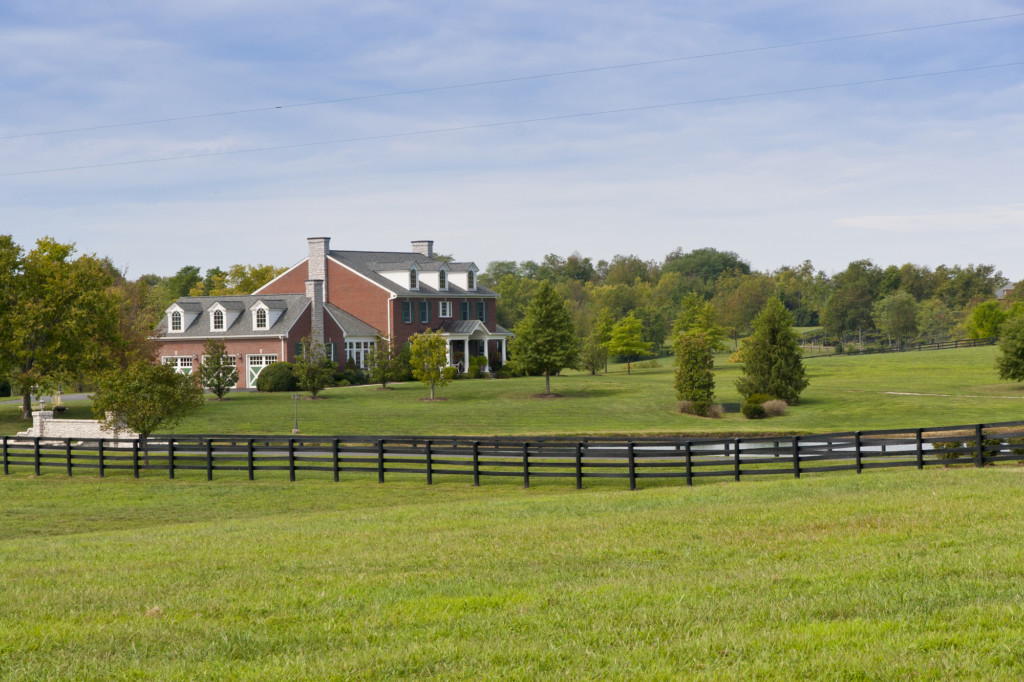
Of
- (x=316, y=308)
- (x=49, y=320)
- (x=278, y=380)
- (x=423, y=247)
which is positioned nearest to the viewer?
(x=49, y=320)

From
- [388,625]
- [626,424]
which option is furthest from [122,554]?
[626,424]

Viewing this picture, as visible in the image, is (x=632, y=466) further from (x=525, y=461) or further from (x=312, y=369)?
(x=312, y=369)

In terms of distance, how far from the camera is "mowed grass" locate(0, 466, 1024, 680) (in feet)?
22.6

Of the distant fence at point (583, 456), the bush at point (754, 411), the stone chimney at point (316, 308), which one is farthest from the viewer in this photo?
the stone chimney at point (316, 308)

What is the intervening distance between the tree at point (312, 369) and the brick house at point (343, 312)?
14.0ft

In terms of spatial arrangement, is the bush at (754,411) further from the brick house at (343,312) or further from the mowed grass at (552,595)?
the mowed grass at (552,595)

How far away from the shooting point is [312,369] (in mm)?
57375

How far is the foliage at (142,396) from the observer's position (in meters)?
A: 32.8

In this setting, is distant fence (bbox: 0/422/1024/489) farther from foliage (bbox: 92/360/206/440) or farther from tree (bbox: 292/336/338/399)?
tree (bbox: 292/336/338/399)

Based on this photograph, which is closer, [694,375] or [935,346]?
[694,375]

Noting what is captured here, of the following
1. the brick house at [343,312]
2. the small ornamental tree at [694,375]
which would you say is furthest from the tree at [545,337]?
the small ornamental tree at [694,375]

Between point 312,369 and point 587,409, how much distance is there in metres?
15.9

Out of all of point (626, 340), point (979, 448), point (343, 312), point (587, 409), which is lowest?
point (587, 409)

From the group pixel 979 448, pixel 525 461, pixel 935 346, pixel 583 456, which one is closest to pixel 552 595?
pixel 525 461
